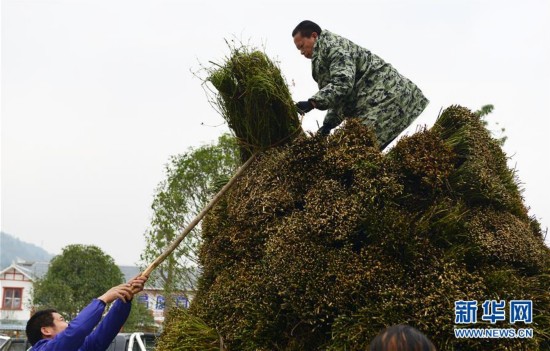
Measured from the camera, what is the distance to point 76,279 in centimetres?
2941

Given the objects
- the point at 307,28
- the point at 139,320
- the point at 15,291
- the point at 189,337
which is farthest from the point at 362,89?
the point at 15,291

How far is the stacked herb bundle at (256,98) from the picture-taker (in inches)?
191

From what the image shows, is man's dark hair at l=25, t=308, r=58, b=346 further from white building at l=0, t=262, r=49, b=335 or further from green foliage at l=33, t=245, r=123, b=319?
white building at l=0, t=262, r=49, b=335

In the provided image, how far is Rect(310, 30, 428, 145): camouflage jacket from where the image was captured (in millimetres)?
4980

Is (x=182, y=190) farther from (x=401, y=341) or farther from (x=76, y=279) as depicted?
(x=401, y=341)

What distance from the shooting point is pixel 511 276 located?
13.7 feet

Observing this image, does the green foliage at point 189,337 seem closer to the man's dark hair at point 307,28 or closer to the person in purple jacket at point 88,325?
the person in purple jacket at point 88,325

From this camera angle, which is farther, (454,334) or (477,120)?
(477,120)

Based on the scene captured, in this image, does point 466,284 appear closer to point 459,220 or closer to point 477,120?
point 459,220

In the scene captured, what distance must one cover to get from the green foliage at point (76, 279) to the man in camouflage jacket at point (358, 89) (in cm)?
2541

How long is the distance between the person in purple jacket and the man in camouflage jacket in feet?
5.83

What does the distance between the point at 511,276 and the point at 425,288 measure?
0.58 metres

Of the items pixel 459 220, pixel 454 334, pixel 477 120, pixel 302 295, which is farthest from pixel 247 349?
pixel 477 120

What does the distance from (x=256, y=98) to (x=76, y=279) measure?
26.3m
